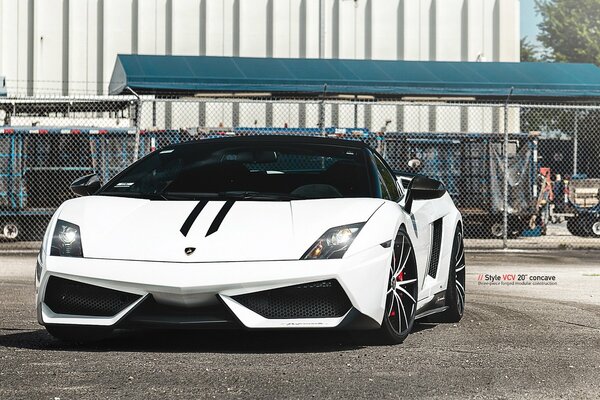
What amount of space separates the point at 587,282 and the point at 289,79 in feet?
49.5

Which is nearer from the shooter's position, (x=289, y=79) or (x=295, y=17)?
(x=289, y=79)

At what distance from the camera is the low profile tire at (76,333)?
6203mm

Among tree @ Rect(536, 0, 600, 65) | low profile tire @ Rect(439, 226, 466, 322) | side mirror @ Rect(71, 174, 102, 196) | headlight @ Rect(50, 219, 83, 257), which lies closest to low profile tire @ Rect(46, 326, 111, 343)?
headlight @ Rect(50, 219, 83, 257)

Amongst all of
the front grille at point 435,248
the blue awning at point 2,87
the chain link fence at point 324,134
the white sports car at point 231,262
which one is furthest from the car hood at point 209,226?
the blue awning at point 2,87

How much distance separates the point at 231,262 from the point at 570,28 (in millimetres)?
62183

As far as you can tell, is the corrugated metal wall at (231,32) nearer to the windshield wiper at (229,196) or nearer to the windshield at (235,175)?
the windshield at (235,175)

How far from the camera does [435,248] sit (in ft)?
25.3

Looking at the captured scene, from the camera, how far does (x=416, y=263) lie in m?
6.91

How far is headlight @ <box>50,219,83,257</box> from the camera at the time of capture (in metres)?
6.22

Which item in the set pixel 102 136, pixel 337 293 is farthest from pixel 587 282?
pixel 102 136

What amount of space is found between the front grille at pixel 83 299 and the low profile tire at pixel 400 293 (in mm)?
1392

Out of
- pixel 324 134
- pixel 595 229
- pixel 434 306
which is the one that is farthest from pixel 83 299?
pixel 595 229

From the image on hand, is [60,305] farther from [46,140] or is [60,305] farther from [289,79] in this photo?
[289,79]

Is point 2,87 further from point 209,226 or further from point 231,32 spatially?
point 209,226
